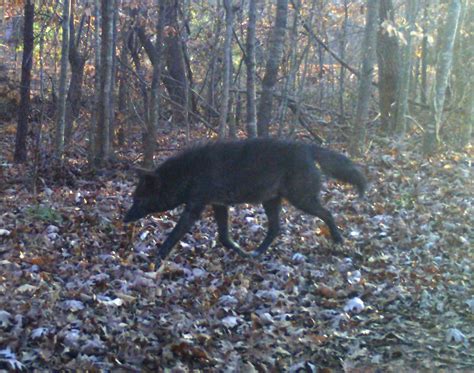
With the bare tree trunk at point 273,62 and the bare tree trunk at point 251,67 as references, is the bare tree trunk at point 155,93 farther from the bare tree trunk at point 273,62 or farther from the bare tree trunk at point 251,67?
the bare tree trunk at point 273,62

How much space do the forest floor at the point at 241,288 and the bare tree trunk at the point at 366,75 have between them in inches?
121

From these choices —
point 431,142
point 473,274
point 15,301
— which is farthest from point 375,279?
point 431,142

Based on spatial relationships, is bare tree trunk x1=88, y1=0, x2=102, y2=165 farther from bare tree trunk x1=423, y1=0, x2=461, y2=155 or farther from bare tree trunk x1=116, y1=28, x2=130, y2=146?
bare tree trunk x1=423, y1=0, x2=461, y2=155

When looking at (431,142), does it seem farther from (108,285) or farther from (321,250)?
(108,285)

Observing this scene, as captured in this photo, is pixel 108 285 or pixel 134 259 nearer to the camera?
pixel 108 285

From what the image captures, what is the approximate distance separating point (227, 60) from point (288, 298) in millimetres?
7599

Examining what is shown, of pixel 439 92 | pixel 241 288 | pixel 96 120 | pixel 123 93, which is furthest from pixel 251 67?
pixel 241 288

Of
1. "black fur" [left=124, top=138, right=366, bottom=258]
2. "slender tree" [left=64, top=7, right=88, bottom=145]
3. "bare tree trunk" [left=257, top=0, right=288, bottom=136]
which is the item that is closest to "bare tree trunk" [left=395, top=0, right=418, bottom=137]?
"bare tree trunk" [left=257, top=0, right=288, bottom=136]

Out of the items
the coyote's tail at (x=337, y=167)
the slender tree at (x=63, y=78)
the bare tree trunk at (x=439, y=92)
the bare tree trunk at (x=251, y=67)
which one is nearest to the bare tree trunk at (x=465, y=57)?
the bare tree trunk at (x=439, y=92)

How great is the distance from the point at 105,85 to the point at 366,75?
5502 millimetres

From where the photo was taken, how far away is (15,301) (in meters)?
7.24

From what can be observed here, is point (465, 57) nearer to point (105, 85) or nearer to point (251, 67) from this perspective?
point (251, 67)

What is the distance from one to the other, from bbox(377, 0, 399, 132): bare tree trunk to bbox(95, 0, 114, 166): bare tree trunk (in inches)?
310

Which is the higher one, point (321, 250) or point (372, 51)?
point (372, 51)
